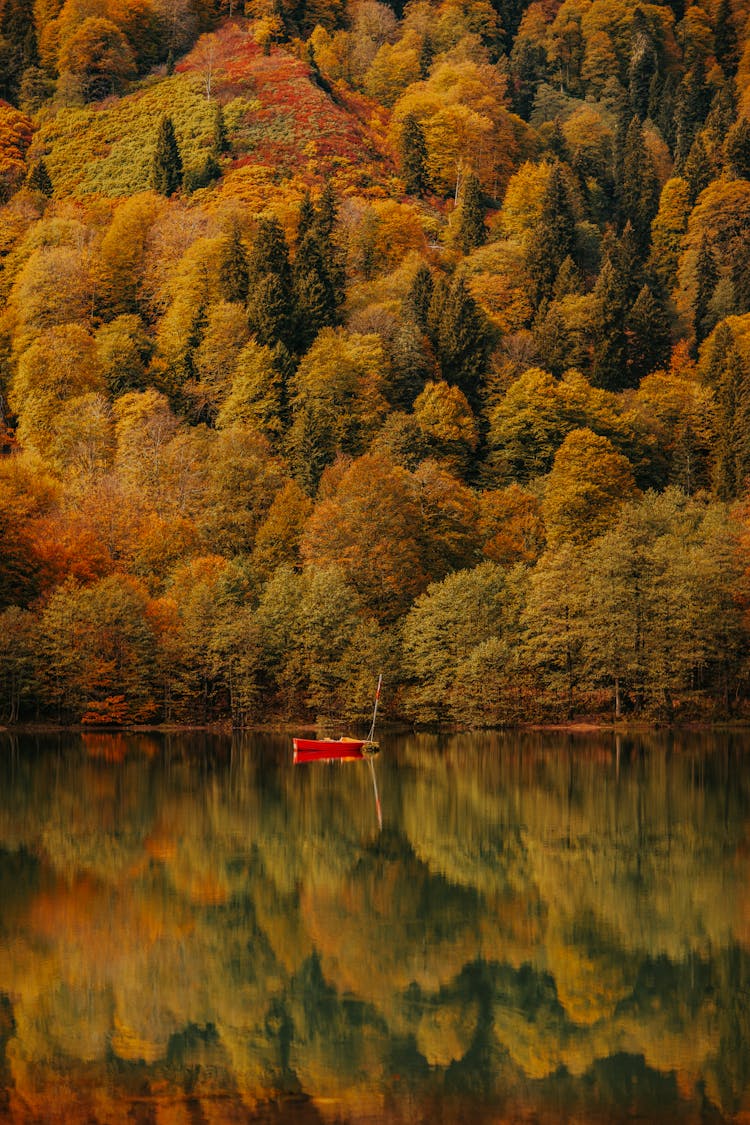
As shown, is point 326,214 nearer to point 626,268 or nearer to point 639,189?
point 626,268

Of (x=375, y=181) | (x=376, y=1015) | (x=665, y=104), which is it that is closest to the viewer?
(x=376, y=1015)

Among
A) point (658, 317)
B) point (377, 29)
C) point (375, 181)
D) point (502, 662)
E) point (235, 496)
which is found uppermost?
point (377, 29)

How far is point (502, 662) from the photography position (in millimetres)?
73375

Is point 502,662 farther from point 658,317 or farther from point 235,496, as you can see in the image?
point 658,317

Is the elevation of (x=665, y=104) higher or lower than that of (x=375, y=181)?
higher

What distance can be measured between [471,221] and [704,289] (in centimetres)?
2258

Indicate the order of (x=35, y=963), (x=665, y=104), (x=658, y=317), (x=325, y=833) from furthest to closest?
(x=665, y=104), (x=658, y=317), (x=325, y=833), (x=35, y=963)

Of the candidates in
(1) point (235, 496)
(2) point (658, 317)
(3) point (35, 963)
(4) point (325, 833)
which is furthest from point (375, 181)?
(3) point (35, 963)

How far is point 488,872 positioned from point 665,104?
577 feet

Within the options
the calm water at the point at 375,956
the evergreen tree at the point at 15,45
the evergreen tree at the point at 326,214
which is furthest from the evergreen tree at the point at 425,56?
the calm water at the point at 375,956

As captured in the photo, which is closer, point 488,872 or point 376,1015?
point 376,1015

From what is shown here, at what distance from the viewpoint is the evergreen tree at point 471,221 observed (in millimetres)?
136000

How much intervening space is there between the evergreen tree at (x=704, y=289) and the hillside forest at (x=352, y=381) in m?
0.39

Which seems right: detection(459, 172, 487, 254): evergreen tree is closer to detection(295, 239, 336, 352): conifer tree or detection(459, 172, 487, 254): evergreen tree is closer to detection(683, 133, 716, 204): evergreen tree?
detection(295, 239, 336, 352): conifer tree
